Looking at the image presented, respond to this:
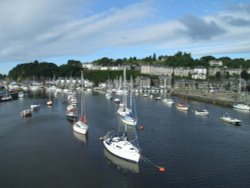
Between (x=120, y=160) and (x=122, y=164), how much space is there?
4.00 ft

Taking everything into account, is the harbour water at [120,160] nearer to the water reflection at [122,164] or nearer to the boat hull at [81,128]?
the water reflection at [122,164]

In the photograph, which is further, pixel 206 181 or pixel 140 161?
pixel 140 161

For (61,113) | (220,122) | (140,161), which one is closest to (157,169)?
(140,161)

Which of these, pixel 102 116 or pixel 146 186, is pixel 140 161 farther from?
pixel 102 116

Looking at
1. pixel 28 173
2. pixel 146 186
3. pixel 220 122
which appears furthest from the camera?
pixel 220 122

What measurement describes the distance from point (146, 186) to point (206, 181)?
18.2 ft

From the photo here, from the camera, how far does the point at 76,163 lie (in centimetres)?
3400

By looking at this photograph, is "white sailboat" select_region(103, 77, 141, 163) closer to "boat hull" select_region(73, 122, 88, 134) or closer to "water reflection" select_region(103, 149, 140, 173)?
"water reflection" select_region(103, 149, 140, 173)

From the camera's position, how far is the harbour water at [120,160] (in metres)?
29.4

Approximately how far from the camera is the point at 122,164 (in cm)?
3338

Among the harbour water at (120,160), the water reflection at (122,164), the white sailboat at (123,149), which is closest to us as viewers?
the harbour water at (120,160)

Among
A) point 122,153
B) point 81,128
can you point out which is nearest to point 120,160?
point 122,153

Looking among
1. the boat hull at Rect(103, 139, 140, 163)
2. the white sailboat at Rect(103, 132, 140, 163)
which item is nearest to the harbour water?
the boat hull at Rect(103, 139, 140, 163)

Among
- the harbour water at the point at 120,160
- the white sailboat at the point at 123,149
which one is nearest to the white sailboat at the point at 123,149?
the white sailboat at the point at 123,149
